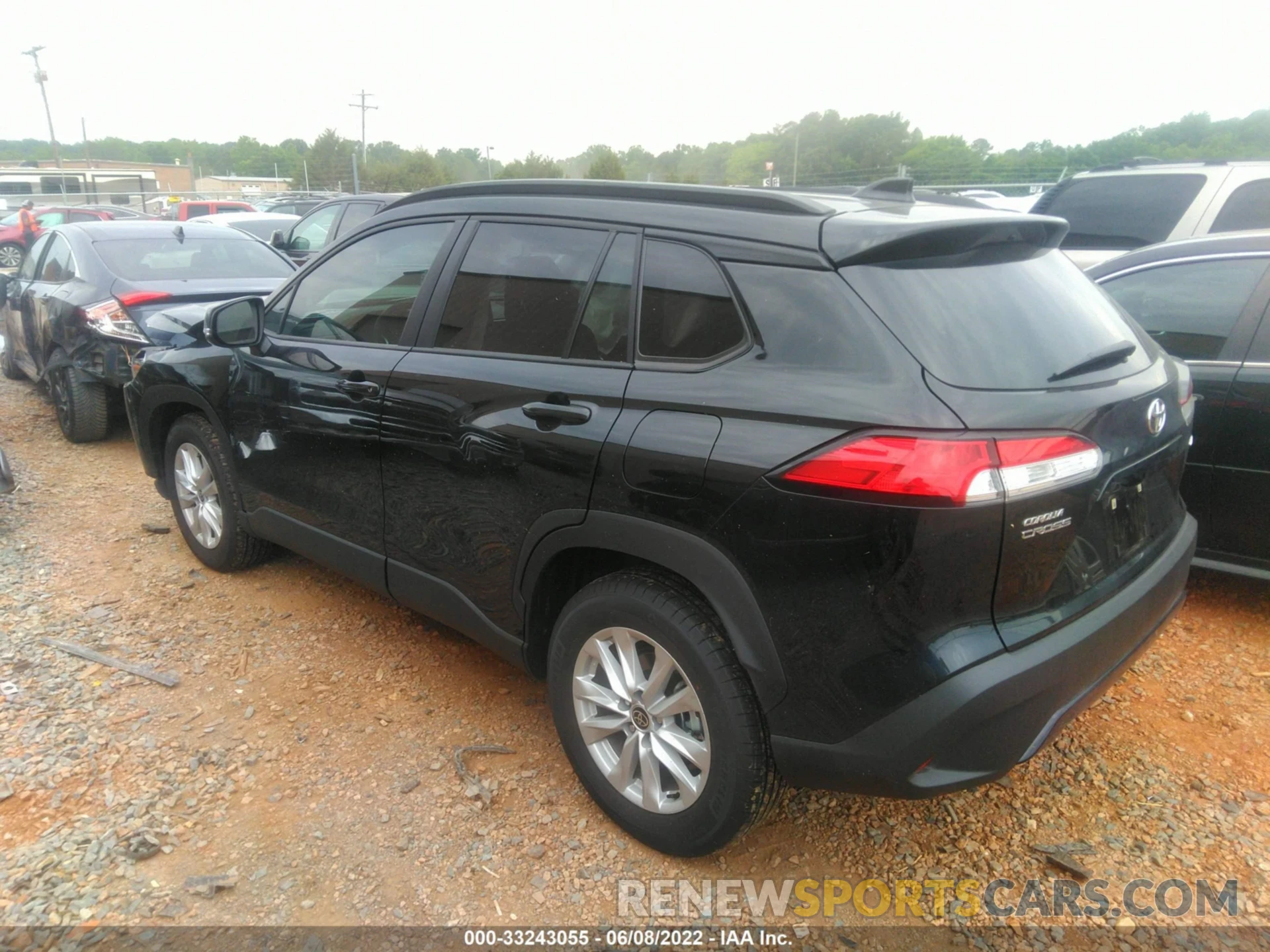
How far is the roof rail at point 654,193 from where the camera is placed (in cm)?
234

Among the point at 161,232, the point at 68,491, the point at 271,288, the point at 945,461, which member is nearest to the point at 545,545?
the point at 945,461

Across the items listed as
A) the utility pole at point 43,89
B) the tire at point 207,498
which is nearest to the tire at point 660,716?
the tire at point 207,498

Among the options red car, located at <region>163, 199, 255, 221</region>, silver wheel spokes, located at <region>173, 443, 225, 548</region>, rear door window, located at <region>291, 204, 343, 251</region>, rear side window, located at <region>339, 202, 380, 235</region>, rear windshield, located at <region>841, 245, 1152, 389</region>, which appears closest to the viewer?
rear windshield, located at <region>841, 245, 1152, 389</region>

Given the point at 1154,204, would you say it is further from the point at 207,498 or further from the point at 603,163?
the point at 603,163

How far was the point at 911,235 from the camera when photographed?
83.8 inches

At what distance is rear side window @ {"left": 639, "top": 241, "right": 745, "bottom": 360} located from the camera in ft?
7.55

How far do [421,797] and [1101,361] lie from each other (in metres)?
2.43

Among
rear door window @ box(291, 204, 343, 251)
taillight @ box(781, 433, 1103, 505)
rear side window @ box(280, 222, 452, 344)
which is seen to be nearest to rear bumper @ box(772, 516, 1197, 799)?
taillight @ box(781, 433, 1103, 505)

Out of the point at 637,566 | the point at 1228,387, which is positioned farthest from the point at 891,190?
the point at 1228,387

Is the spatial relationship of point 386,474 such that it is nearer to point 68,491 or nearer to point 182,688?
point 182,688

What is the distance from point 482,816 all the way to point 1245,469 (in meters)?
3.24

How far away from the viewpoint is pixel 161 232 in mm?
7141

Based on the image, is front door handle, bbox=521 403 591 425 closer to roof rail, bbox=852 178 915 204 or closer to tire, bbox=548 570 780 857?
tire, bbox=548 570 780 857

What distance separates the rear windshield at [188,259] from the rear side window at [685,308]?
5.57 metres
